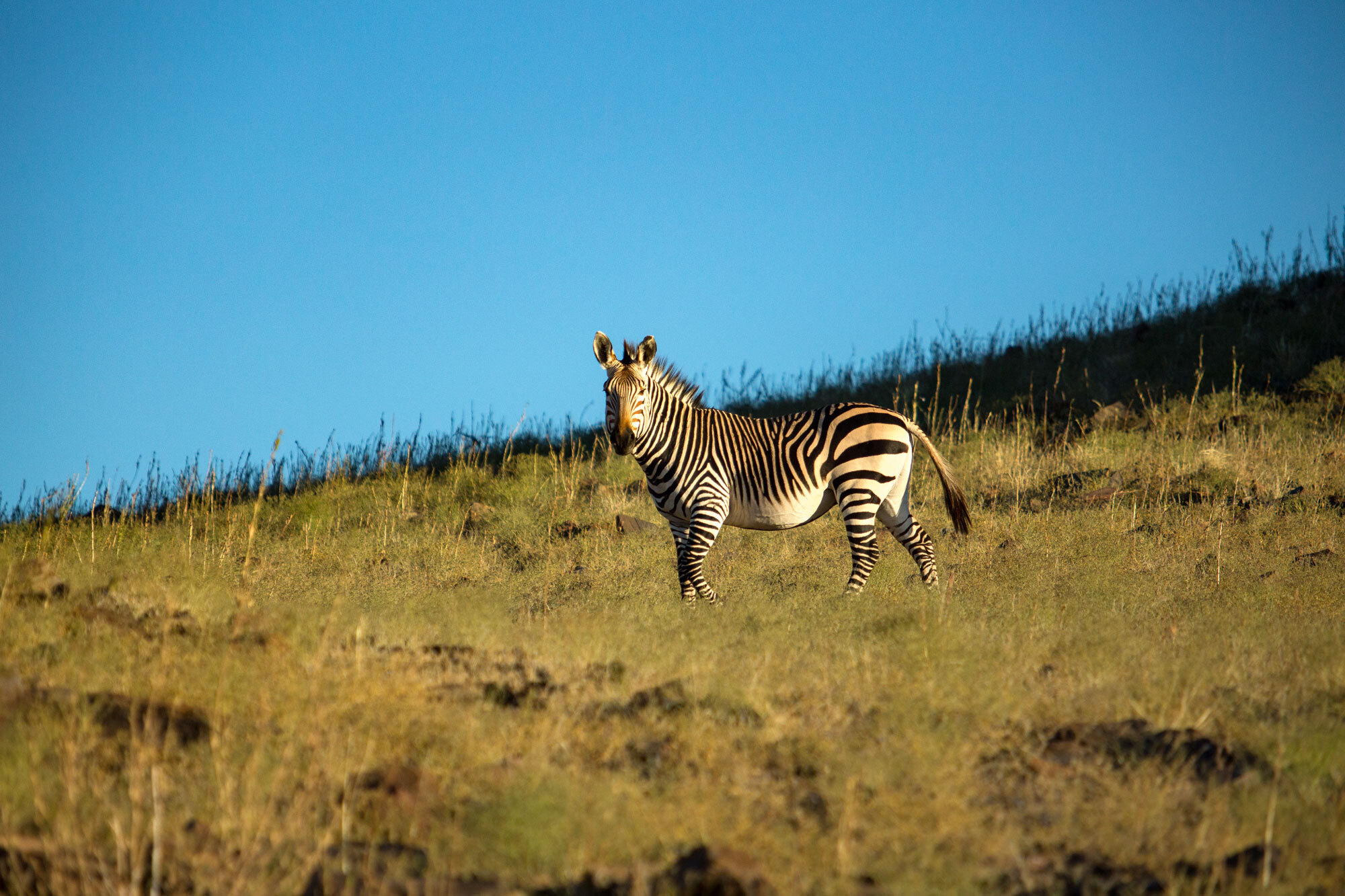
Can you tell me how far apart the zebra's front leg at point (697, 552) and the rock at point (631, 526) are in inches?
126

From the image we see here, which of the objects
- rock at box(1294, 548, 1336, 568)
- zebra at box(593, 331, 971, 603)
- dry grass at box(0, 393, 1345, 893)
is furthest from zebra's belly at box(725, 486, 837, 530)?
rock at box(1294, 548, 1336, 568)

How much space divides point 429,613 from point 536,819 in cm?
366

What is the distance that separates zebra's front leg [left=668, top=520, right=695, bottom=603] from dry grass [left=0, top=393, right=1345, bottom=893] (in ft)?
1.00

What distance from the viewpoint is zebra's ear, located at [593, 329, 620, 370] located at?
8.72 metres

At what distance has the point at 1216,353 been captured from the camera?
18094mm

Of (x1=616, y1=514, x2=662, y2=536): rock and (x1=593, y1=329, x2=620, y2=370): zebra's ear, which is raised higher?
(x1=593, y1=329, x2=620, y2=370): zebra's ear

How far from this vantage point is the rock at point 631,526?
1144 centimetres

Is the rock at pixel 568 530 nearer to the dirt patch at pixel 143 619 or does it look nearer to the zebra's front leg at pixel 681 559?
the zebra's front leg at pixel 681 559

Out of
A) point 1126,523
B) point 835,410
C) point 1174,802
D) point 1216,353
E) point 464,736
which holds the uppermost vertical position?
point 1216,353

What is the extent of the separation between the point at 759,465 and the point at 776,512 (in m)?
0.45

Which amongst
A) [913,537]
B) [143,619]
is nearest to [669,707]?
[143,619]

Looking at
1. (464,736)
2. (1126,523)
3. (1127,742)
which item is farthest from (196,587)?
(1126,523)

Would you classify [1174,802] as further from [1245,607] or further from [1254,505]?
[1254,505]

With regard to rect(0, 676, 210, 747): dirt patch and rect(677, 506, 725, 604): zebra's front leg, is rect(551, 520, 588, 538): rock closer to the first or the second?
rect(677, 506, 725, 604): zebra's front leg
